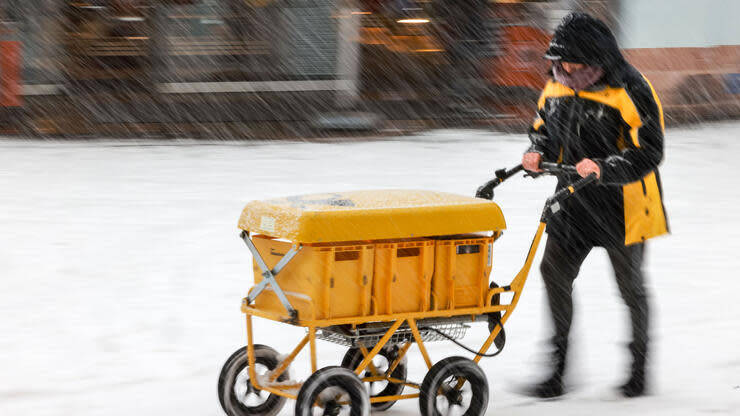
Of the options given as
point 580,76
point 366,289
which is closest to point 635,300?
point 580,76

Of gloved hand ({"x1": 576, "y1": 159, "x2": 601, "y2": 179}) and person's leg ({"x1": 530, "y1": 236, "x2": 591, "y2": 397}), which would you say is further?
person's leg ({"x1": 530, "y1": 236, "x2": 591, "y2": 397})

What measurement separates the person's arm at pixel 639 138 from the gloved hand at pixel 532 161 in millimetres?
268

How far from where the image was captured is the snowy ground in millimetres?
5117

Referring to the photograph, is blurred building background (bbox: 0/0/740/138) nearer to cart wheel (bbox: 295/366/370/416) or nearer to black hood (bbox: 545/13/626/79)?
black hood (bbox: 545/13/626/79)

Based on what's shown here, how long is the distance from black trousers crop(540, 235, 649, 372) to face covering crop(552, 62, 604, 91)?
0.69 metres

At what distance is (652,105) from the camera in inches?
184

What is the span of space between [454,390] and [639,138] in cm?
127

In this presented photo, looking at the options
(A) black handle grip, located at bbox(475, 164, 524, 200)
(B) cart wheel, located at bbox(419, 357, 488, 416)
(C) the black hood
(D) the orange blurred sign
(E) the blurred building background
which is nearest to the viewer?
(B) cart wheel, located at bbox(419, 357, 488, 416)

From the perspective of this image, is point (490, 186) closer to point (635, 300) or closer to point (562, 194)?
point (562, 194)

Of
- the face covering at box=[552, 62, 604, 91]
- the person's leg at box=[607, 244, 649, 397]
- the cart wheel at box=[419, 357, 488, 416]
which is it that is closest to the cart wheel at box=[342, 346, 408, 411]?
the cart wheel at box=[419, 357, 488, 416]

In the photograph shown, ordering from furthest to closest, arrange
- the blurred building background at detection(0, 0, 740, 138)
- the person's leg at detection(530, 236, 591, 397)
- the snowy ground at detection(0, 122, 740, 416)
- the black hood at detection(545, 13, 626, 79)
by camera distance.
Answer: the blurred building background at detection(0, 0, 740, 138), the snowy ground at detection(0, 122, 740, 416), the person's leg at detection(530, 236, 591, 397), the black hood at detection(545, 13, 626, 79)

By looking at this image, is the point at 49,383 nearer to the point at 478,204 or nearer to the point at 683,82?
the point at 478,204

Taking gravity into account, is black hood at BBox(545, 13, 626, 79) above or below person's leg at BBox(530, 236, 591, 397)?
above

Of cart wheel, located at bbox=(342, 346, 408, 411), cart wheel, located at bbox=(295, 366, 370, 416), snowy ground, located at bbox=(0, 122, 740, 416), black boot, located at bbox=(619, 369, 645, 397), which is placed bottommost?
snowy ground, located at bbox=(0, 122, 740, 416)
